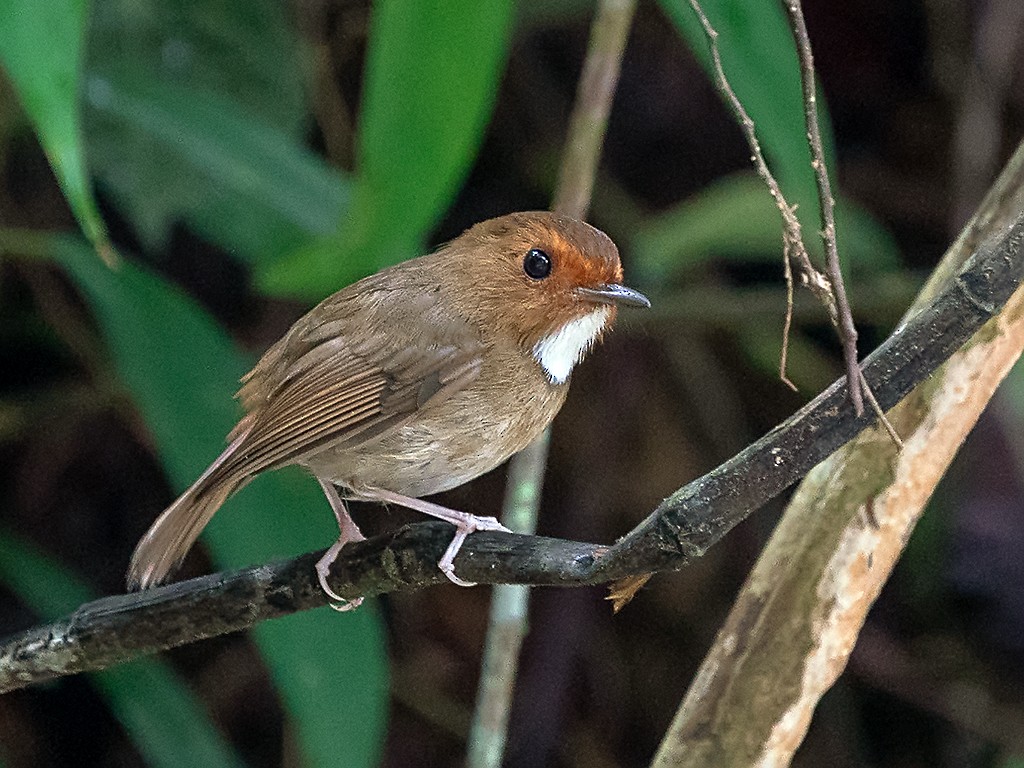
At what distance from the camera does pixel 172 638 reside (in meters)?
1.84

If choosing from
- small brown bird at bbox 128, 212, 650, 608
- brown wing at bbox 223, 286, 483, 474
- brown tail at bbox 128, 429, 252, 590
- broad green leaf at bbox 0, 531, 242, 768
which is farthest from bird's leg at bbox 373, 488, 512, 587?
broad green leaf at bbox 0, 531, 242, 768

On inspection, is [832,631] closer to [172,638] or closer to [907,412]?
[907,412]

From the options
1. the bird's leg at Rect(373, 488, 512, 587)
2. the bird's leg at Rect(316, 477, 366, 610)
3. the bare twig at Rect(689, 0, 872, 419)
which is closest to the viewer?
the bare twig at Rect(689, 0, 872, 419)

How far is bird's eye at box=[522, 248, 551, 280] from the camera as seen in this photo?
2.21 metres

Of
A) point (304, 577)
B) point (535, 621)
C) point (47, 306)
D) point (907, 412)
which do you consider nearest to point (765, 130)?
point (907, 412)

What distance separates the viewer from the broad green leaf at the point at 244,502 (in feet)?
8.58

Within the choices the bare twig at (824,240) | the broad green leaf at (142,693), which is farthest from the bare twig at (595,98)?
the broad green leaf at (142,693)

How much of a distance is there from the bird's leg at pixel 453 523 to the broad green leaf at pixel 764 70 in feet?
2.57

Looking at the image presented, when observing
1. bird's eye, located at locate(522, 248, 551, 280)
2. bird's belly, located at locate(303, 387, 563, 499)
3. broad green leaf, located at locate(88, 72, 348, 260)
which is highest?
broad green leaf, located at locate(88, 72, 348, 260)

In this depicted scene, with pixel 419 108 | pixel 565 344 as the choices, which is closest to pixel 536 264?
pixel 565 344

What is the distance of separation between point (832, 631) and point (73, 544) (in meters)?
2.61

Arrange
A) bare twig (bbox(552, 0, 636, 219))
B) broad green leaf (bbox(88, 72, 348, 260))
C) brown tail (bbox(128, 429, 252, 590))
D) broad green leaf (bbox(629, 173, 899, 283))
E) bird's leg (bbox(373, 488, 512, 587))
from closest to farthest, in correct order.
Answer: bird's leg (bbox(373, 488, 512, 587)), brown tail (bbox(128, 429, 252, 590)), bare twig (bbox(552, 0, 636, 219)), broad green leaf (bbox(88, 72, 348, 260)), broad green leaf (bbox(629, 173, 899, 283))

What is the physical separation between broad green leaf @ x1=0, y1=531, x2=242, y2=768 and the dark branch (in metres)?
1.09

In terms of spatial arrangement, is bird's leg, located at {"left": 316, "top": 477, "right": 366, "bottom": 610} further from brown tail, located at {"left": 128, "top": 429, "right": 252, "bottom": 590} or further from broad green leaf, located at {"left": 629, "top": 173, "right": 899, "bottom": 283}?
broad green leaf, located at {"left": 629, "top": 173, "right": 899, "bottom": 283}
